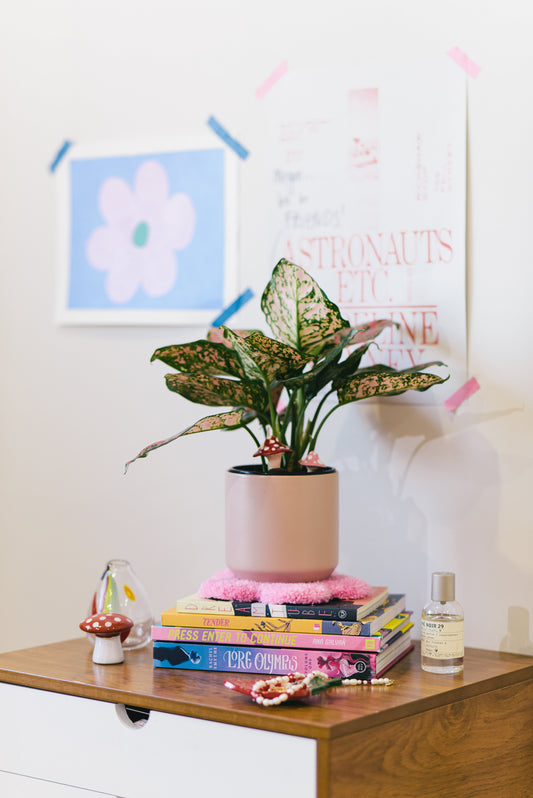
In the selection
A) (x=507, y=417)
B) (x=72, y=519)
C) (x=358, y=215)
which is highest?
(x=358, y=215)

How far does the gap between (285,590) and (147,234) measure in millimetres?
674

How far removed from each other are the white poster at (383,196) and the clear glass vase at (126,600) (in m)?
0.45

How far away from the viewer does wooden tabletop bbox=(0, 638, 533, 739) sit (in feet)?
3.23

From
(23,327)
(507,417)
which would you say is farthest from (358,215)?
(23,327)

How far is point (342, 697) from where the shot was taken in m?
1.05

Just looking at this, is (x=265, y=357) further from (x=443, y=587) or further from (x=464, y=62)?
(x=464, y=62)

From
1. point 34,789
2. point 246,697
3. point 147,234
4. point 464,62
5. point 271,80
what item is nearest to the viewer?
point 246,697

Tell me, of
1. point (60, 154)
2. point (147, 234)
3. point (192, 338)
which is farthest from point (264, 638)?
point (60, 154)

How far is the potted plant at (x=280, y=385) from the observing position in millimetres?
1191

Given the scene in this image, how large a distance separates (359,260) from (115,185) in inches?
17.8

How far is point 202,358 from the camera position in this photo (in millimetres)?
1214

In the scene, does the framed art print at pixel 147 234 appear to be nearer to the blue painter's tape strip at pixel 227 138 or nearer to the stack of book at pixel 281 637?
the blue painter's tape strip at pixel 227 138

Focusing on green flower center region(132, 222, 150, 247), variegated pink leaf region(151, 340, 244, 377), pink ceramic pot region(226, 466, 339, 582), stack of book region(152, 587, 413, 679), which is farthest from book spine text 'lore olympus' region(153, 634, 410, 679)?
green flower center region(132, 222, 150, 247)

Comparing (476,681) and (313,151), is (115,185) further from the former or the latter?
(476,681)
